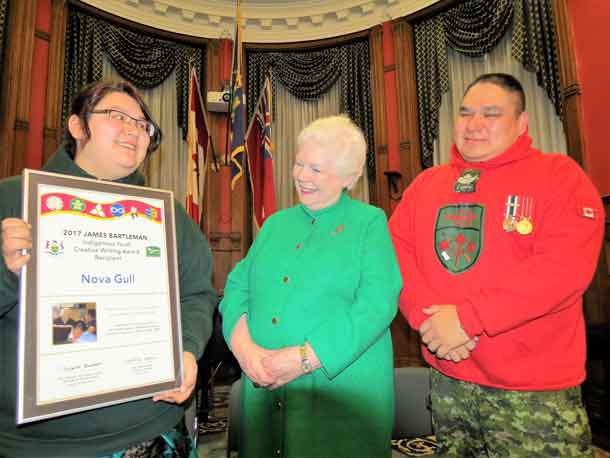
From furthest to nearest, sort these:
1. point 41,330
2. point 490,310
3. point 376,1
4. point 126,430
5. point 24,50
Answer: point 376,1, point 24,50, point 490,310, point 126,430, point 41,330

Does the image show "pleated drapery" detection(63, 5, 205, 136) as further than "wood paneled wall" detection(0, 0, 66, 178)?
Yes

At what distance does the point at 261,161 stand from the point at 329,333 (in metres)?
3.93

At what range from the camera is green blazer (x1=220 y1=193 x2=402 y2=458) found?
1.30 metres

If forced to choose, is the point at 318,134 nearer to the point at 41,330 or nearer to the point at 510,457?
the point at 41,330

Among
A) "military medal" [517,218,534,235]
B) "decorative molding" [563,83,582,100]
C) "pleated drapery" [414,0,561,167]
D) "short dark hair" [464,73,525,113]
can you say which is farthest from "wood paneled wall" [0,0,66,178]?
"decorative molding" [563,83,582,100]

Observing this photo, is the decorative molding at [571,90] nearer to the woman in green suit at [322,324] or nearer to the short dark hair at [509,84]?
the short dark hair at [509,84]

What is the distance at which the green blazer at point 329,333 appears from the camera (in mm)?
1297

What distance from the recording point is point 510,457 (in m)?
1.38

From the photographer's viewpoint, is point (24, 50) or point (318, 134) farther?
point (24, 50)

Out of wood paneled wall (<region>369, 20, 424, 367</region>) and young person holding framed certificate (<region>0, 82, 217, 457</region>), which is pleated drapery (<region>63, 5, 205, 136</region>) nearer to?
wood paneled wall (<region>369, 20, 424, 367</region>)

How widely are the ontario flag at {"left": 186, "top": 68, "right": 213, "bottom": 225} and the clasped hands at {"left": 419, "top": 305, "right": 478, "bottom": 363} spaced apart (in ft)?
11.8

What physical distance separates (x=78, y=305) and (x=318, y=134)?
90cm

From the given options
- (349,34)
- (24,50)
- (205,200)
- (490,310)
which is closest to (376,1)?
(349,34)

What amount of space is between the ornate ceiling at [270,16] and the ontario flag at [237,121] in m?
1.71
